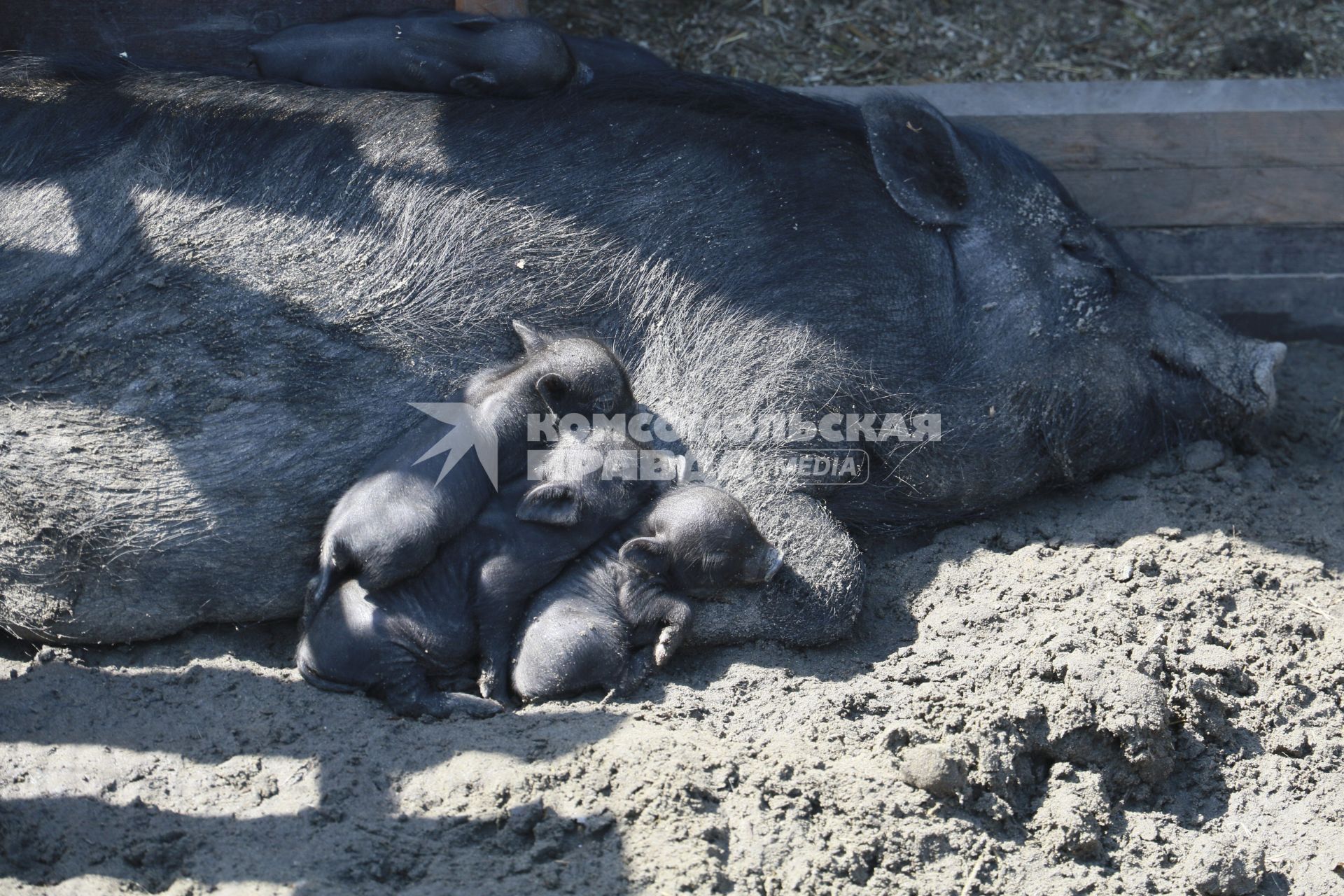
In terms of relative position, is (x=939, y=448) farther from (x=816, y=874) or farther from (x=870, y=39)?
(x=870, y=39)

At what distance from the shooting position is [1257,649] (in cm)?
292

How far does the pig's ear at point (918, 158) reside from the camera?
3.36 metres

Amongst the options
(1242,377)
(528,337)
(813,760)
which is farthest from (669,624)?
(1242,377)

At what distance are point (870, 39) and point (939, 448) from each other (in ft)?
6.13

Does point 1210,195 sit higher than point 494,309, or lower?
higher

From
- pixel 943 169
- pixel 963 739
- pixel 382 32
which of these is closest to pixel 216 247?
pixel 382 32

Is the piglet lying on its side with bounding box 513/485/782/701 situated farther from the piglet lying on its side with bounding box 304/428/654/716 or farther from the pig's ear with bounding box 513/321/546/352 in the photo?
the pig's ear with bounding box 513/321/546/352

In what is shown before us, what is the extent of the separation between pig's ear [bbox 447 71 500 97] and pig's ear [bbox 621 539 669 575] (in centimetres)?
135

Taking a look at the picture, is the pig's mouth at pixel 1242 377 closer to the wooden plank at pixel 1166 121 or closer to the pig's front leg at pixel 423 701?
the wooden plank at pixel 1166 121

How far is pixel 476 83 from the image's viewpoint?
3.46 metres

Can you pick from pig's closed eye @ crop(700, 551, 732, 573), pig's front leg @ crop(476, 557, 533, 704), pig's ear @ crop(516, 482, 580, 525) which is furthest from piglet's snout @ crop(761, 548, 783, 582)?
pig's front leg @ crop(476, 557, 533, 704)

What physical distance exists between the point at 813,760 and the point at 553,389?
105 cm

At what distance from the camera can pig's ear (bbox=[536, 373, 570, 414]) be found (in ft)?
9.91

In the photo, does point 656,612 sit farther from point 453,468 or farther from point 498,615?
point 453,468
